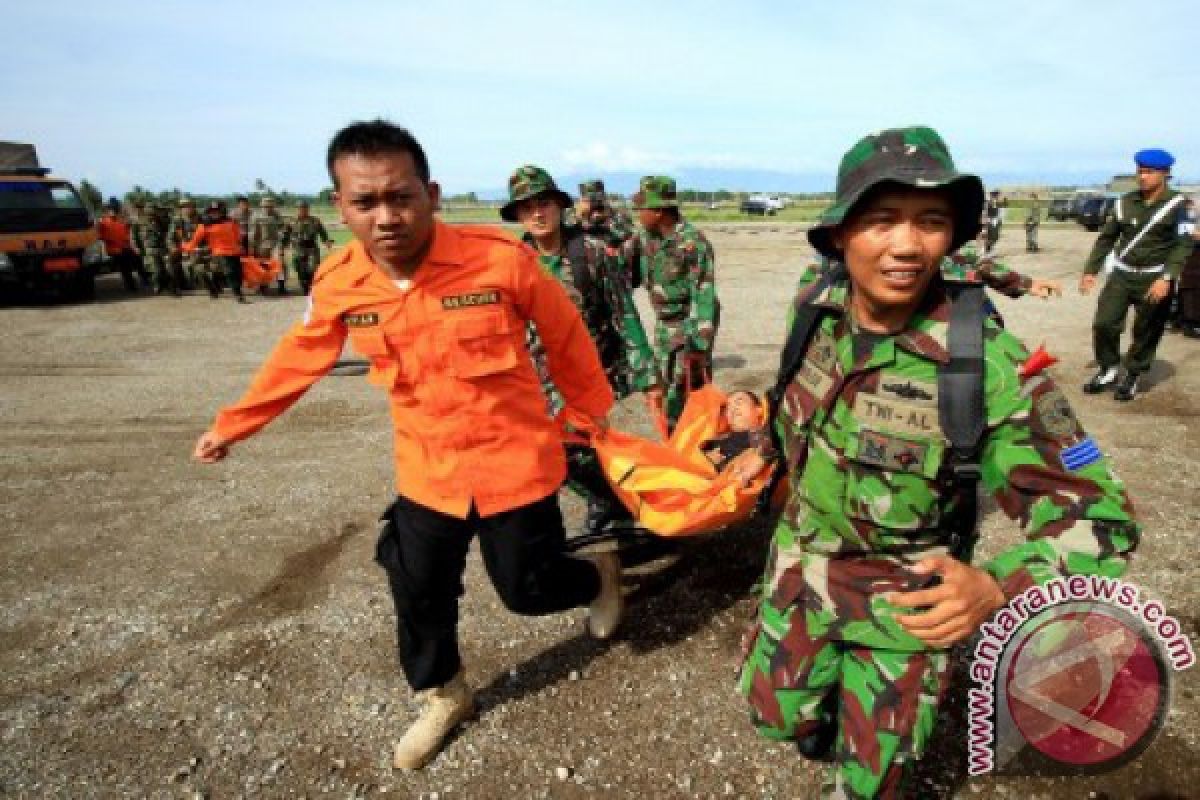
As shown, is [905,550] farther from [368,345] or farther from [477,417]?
[368,345]

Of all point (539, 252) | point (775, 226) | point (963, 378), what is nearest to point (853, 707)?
point (963, 378)

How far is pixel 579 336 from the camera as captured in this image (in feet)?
8.99

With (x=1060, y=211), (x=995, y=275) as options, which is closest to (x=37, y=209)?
(x=995, y=275)

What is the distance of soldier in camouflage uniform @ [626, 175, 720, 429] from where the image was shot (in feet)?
17.3

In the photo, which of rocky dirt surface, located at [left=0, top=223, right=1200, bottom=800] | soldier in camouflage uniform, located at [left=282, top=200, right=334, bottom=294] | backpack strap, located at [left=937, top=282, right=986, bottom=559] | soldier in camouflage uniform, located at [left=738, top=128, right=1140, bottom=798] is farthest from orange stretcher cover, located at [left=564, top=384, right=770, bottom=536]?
soldier in camouflage uniform, located at [left=282, top=200, right=334, bottom=294]

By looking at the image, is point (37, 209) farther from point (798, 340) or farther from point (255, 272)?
point (798, 340)

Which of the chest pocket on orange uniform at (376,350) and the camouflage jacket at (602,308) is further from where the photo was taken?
the camouflage jacket at (602,308)

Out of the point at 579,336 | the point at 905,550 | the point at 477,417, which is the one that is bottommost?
the point at 905,550

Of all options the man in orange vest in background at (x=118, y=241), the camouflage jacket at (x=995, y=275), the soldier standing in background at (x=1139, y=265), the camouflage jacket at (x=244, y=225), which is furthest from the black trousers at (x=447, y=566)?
the man in orange vest in background at (x=118, y=241)

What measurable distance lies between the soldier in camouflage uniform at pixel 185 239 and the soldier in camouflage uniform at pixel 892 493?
15.5 meters

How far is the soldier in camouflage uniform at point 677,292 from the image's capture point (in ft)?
17.3

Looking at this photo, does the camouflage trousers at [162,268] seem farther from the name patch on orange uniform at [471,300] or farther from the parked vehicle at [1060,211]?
the parked vehicle at [1060,211]

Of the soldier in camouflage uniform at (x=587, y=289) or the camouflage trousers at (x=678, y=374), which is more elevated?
the soldier in camouflage uniform at (x=587, y=289)

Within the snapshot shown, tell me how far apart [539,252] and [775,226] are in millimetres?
35926
